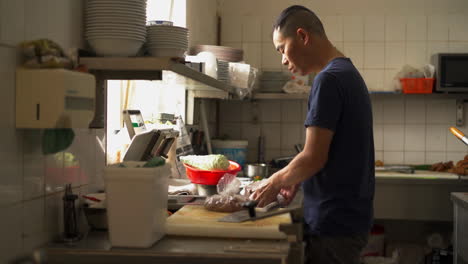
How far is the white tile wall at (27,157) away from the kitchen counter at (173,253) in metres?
0.10

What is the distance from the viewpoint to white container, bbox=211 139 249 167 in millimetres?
4434

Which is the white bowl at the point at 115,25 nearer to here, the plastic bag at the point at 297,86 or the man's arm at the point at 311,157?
the man's arm at the point at 311,157

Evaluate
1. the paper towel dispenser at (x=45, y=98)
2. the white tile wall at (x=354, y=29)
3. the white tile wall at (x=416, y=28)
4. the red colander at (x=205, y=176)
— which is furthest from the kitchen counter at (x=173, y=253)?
the white tile wall at (x=416, y=28)

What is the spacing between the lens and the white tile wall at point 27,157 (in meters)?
1.51

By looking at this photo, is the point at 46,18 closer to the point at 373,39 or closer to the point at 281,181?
the point at 281,181

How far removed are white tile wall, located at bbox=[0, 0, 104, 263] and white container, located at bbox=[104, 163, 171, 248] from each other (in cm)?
23

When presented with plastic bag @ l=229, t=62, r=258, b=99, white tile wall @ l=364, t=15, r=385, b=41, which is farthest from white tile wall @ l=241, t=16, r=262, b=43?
plastic bag @ l=229, t=62, r=258, b=99

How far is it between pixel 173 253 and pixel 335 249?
0.80m

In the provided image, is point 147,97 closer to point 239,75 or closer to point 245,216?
point 239,75

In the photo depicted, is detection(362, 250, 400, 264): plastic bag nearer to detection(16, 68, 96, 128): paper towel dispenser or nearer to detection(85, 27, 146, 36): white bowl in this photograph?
detection(85, 27, 146, 36): white bowl

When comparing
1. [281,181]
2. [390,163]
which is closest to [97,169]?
[281,181]

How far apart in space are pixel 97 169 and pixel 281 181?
0.75 meters

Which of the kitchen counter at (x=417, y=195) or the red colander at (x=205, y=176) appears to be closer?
the red colander at (x=205, y=176)

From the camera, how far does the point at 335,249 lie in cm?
216
